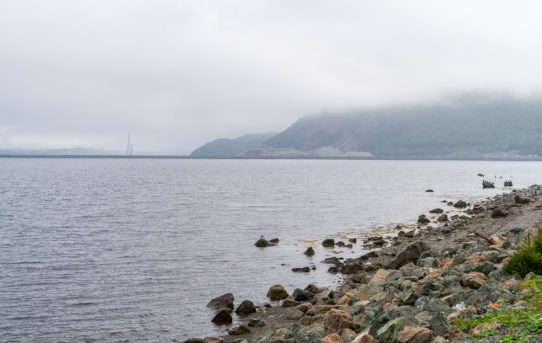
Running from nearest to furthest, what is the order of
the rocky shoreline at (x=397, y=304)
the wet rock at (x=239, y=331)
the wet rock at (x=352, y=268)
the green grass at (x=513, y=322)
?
the green grass at (x=513, y=322) < the rocky shoreline at (x=397, y=304) < the wet rock at (x=239, y=331) < the wet rock at (x=352, y=268)

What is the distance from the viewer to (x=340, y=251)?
31828mm

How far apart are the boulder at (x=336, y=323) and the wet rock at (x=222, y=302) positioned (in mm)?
7783

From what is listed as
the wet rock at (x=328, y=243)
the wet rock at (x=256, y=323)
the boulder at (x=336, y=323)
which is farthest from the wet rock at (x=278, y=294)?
the wet rock at (x=328, y=243)

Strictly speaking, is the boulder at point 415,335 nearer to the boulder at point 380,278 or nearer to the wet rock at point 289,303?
the boulder at point 380,278

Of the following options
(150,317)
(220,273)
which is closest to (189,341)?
(150,317)

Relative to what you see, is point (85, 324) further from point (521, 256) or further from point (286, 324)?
point (521, 256)

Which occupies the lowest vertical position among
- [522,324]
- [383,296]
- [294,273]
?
[294,273]

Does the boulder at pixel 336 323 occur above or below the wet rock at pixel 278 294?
above

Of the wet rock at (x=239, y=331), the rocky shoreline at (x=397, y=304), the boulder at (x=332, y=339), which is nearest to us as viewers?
the rocky shoreline at (x=397, y=304)

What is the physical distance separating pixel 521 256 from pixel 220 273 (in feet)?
53.5

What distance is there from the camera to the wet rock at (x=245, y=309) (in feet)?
62.7

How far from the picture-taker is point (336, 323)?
41.2ft

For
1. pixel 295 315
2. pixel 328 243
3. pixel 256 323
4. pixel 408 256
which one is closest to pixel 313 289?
pixel 295 315

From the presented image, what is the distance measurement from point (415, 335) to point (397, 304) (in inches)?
190
